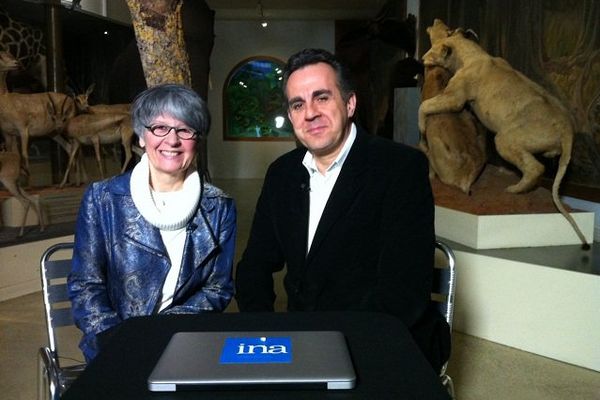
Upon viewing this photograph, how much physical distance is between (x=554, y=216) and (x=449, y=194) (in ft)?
1.99

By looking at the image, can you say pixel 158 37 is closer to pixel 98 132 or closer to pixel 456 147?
pixel 456 147

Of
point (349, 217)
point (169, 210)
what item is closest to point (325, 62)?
point (349, 217)

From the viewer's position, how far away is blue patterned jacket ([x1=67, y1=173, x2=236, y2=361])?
1.60m

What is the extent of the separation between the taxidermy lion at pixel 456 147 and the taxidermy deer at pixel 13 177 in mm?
2653

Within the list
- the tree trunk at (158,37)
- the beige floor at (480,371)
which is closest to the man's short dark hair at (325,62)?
the tree trunk at (158,37)

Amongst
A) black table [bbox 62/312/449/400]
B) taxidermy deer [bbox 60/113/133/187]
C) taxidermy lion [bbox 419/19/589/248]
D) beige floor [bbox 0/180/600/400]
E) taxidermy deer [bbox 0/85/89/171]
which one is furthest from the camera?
taxidermy deer [bbox 60/113/133/187]

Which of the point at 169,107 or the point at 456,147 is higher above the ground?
the point at 169,107

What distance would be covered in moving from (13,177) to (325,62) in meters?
3.06

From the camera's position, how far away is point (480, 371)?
274 cm

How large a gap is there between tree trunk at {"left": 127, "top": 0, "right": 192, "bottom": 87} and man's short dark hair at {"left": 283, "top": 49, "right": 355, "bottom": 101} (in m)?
1.11

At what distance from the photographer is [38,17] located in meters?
4.65

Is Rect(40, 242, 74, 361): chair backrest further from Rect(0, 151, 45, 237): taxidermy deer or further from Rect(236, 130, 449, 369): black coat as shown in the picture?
Rect(0, 151, 45, 237): taxidermy deer

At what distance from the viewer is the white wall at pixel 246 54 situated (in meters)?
10.3

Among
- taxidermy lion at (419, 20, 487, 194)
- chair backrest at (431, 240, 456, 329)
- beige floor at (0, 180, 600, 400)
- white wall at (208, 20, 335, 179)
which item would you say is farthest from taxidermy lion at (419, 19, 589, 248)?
white wall at (208, 20, 335, 179)
